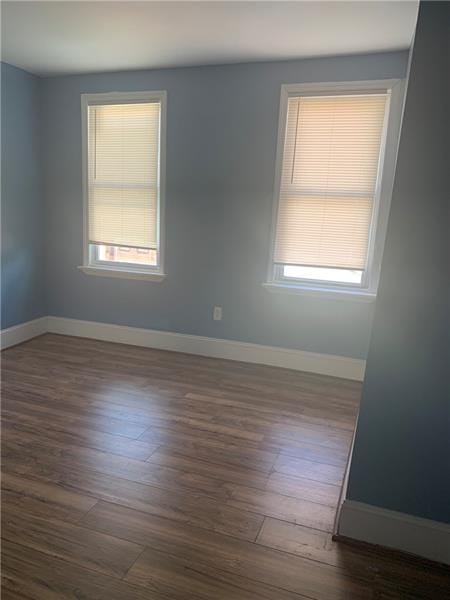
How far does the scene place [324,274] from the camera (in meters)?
3.47

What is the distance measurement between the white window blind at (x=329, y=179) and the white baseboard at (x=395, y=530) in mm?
2033

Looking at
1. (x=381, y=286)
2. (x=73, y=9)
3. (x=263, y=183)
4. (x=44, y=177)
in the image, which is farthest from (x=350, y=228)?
(x=44, y=177)

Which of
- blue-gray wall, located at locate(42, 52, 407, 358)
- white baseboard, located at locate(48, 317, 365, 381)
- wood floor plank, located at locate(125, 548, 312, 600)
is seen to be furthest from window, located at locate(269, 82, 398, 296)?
wood floor plank, located at locate(125, 548, 312, 600)

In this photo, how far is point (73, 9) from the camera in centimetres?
244

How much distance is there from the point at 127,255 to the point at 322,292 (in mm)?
1898

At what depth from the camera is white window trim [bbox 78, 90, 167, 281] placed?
3.58 meters

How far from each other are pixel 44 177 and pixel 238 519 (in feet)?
12.0

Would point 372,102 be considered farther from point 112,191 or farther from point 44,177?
point 44,177

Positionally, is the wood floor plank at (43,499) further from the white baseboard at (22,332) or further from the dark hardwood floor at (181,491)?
the white baseboard at (22,332)

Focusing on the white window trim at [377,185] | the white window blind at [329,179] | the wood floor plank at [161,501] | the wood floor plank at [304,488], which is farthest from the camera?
the white window blind at [329,179]

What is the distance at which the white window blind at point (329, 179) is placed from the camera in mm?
3104

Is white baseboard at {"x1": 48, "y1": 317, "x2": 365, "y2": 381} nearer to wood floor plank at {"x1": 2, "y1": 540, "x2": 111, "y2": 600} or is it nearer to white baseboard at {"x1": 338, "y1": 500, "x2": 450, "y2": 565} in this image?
white baseboard at {"x1": 338, "y1": 500, "x2": 450, "y2": 565}

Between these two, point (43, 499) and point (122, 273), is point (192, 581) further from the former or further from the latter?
point (122, 273)

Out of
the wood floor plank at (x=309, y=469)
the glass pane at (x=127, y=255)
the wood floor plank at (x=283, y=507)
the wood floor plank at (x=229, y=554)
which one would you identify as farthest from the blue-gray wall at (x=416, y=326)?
the glass pane at (x=127, y=255)
